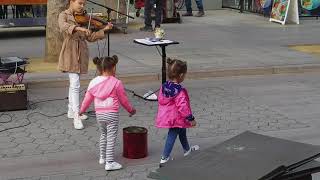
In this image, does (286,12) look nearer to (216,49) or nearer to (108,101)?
(216,49)

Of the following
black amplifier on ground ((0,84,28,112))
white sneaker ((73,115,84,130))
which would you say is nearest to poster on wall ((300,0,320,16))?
black amplifier on ground ((0,84,28,112))

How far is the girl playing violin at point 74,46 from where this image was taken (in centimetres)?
743

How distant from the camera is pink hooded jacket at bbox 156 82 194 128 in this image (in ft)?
19.1

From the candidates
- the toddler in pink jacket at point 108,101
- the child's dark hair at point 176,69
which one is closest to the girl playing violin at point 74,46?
the toddler in pink jacket at point 108,101

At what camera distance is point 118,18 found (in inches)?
669

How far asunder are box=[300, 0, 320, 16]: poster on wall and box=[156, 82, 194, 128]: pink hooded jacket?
15.0 m

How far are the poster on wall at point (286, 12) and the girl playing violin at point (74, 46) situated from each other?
12.3m

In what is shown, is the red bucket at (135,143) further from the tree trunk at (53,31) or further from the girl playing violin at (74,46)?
the tree trunk at (53,31)

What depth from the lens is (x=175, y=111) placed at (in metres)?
5.89

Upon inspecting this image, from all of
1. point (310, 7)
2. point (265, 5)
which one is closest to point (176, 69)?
point (310, 7)

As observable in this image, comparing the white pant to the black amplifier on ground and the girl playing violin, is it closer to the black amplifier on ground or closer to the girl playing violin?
the girl playing violin

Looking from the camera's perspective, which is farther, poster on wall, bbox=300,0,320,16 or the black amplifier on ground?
poster on wall, bbox=300,0,320,16

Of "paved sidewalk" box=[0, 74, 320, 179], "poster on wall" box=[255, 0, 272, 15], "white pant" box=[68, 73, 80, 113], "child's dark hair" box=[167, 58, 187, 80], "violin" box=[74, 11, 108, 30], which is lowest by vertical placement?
"paved sidewalk" box=[0, 74, 320, 179]

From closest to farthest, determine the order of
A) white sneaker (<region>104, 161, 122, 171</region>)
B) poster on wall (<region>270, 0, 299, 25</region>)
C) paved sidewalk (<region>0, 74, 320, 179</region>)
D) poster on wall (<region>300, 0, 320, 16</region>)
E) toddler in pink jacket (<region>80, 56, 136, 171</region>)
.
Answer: toddler in pink jacket (<region>80, 56, 136, 171</region>) → white sneaker (<region>104, 161, 122, 171</region>) → paved sidewalk (<region>0, 74, 320, 179</region>) → poster on wall (<region>270, 0, 299, 25</region>) → poster on wall (<region>300, 0, 320, 16</region>)
